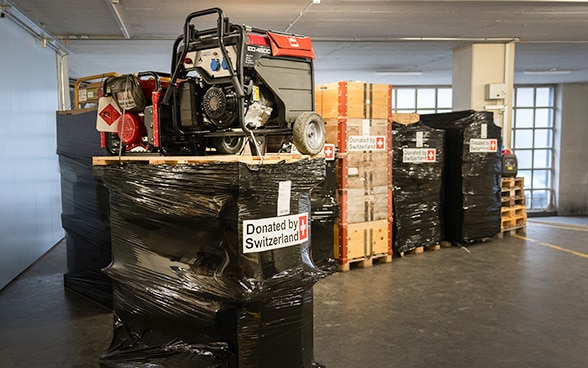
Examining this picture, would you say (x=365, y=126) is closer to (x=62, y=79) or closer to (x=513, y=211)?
(x=513, y=211)

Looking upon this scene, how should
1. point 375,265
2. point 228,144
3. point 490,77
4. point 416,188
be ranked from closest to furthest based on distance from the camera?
point 228,144 < point 375,265 < point 416,188 < point 490,77

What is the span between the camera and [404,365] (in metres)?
3.66

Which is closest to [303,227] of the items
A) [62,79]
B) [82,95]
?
[82,95]

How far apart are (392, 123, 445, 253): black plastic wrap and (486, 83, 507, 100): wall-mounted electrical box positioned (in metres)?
2.32

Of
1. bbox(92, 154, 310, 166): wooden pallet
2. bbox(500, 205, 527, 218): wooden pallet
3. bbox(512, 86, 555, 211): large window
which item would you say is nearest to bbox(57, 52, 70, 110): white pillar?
bbox(92, 154, 310, 166): wooden pallet

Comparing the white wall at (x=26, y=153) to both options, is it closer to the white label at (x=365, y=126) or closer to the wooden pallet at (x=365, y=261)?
the wooden pallet at (x=365, y=261)

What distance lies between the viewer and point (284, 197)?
9.45 feet

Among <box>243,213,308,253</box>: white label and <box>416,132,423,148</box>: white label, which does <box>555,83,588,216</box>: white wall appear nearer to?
<box>416,132,423,148</box>: white label

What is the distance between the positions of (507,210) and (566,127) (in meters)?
9.38

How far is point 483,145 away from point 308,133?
5098mm

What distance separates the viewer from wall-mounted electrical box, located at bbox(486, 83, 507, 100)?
9062 millimetres

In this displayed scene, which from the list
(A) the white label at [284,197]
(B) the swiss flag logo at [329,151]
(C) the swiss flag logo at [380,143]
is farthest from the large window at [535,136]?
(A) the white label at [284,197]

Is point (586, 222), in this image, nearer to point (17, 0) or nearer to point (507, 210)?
point (507, 210)

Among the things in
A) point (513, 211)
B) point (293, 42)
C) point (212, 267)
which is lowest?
point (513, 211)
